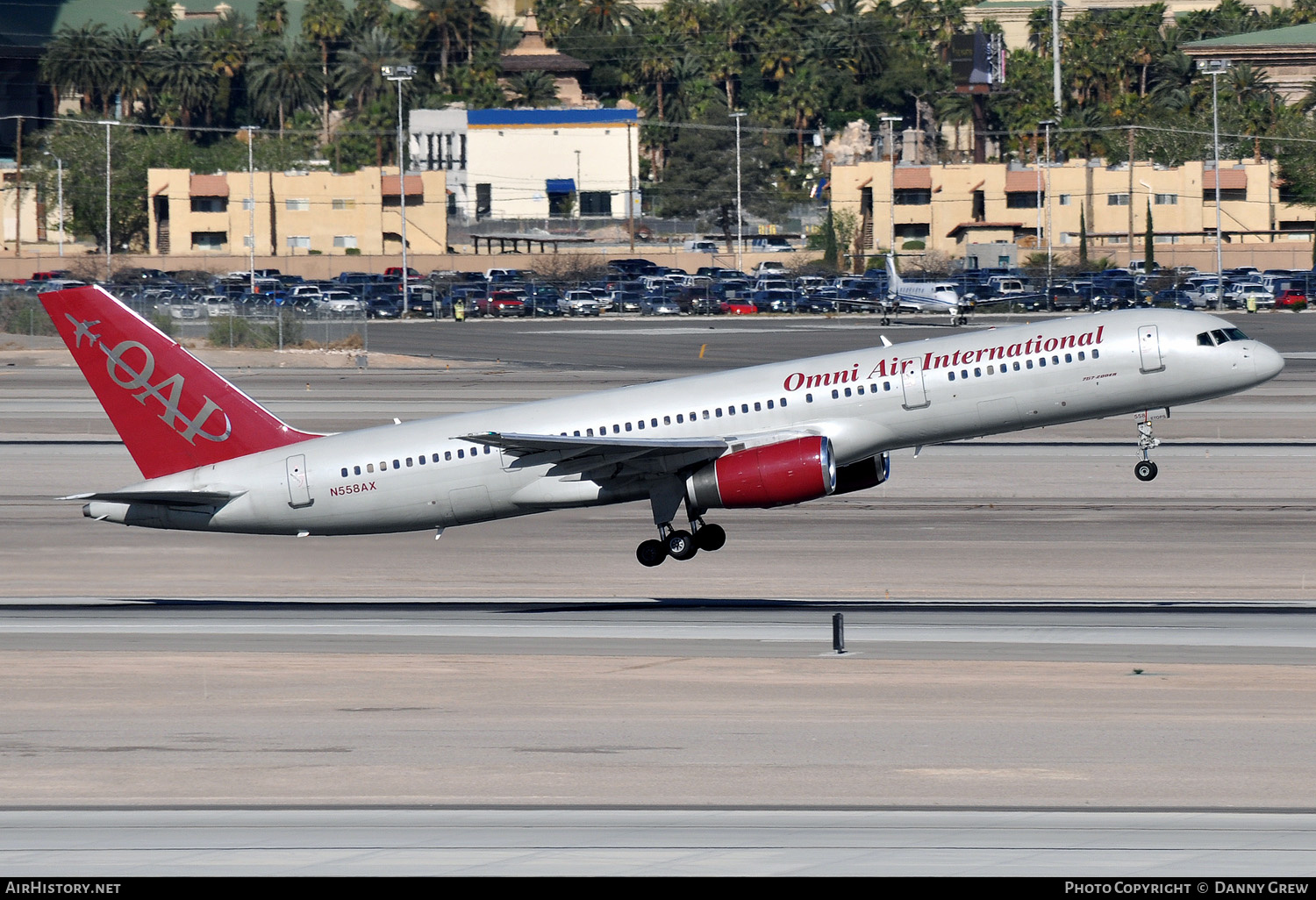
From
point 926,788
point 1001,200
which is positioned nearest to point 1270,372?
point 926,788

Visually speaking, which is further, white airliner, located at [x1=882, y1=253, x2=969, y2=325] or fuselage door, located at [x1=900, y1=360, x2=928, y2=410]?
white airliner, located at [x1=882, y1=253, x2=969, y2=325]

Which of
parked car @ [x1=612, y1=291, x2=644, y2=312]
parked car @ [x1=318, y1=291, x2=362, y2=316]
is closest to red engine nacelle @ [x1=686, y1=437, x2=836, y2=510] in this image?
parked car @ [x1=318, y1=291, x2=362, y2=316]

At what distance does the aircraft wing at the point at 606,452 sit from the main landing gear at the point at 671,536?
83 cm

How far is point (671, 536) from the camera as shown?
4828 cm

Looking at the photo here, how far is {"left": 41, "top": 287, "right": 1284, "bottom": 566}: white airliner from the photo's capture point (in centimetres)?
4619

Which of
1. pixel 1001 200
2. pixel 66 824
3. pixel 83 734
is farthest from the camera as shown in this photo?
pixel 1001 200

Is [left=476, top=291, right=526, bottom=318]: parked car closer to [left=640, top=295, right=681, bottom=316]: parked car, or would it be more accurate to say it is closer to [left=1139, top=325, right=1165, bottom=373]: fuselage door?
[left=640, top=295, right=681, bottom=316]: parked car

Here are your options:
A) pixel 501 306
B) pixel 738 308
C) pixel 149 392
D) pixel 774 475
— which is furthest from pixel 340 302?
pixel 774 475

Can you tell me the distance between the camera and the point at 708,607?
153ft

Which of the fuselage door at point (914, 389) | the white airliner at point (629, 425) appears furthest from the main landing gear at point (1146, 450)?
the fuselage door at point (914, 389)

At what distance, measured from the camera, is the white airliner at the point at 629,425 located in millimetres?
46188

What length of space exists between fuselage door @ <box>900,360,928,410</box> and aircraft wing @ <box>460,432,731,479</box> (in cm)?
472
